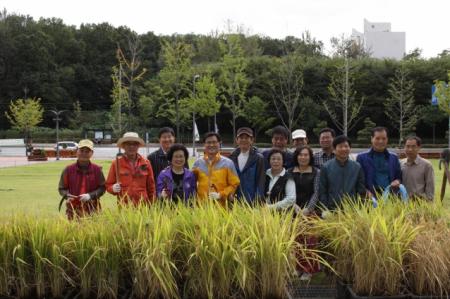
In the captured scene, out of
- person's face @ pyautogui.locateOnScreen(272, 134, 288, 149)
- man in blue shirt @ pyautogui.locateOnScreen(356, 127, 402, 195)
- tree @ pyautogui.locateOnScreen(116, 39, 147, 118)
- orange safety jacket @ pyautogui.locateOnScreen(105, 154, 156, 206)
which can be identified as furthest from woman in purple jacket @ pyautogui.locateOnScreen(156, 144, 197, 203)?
tree @ pyautogui.locateOnScreen(116, 39, 147, 118)

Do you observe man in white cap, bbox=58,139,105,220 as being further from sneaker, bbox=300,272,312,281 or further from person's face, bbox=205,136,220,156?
sneaker, bbox=300,272,312,281

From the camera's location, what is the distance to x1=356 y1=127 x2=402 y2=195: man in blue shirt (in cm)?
568

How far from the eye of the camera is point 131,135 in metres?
5.65

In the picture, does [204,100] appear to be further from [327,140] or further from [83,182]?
[83,182]

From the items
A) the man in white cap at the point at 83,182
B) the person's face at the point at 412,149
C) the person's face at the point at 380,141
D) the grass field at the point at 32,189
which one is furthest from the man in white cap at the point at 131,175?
the grass field at the point at 32,189

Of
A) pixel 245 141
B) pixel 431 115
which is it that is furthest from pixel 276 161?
pixel 431 115

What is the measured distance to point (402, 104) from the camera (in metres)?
45.0

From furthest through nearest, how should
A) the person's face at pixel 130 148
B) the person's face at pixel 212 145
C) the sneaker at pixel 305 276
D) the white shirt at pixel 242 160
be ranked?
the white shirt at pixel 242 160 → the person's face at pixel 130 148 → the person's face at pixel 212 145 → the sneaker at pixel 305 276

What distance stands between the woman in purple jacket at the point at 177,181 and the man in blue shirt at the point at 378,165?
6.49 ft

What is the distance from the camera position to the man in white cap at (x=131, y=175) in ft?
17.8

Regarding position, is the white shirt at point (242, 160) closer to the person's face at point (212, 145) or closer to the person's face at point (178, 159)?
the person's face at point (212, 145)

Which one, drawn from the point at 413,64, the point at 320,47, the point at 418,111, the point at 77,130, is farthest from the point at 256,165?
the point at 320,47

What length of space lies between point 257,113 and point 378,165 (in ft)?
138

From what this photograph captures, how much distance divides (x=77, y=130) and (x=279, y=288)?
193 ft
